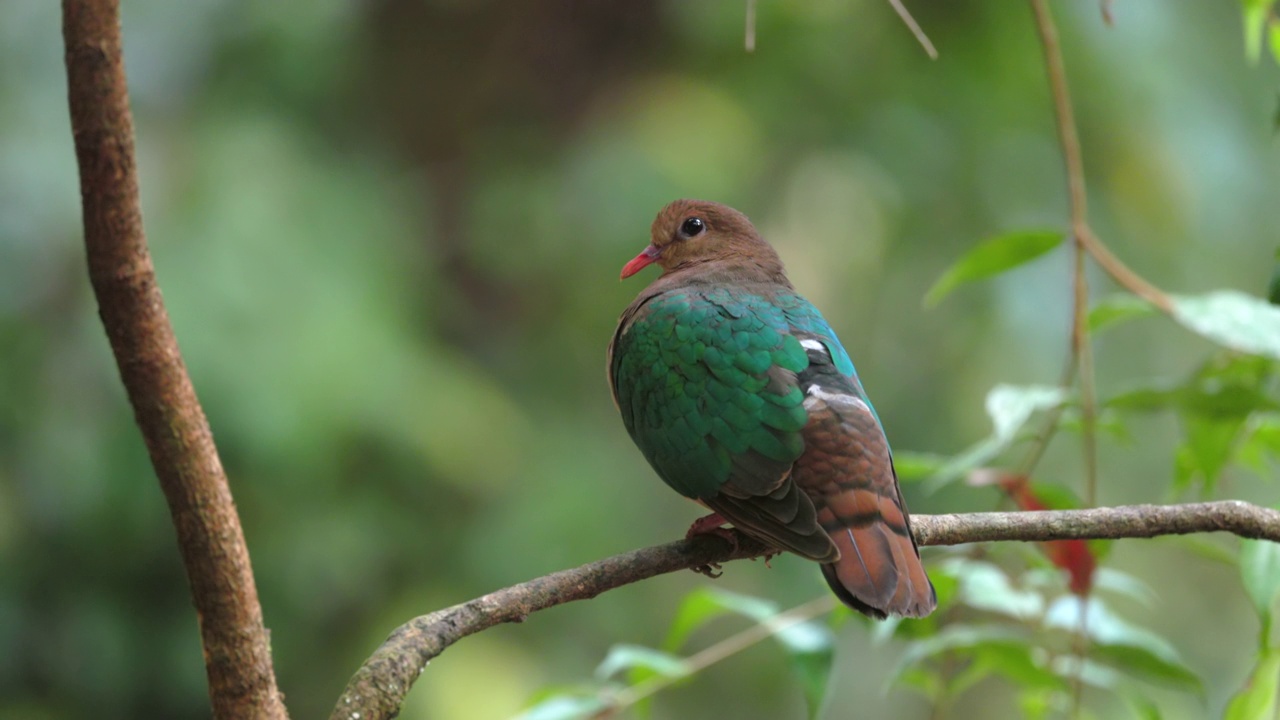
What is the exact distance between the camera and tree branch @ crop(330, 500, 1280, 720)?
133 cm

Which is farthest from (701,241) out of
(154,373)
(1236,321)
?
(154,373)

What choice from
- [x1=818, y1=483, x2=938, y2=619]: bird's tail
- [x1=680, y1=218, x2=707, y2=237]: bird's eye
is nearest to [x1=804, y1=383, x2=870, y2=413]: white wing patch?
[x1=818, y1=483, x2=938, y2=619]: bird's tail

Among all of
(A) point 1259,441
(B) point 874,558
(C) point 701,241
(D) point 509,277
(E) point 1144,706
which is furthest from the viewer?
(D) point 509,277

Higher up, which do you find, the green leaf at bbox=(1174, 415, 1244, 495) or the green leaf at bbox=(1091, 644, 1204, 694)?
the green leaf at bbox=(1174, 415, 1244, 495)

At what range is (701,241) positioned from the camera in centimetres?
313

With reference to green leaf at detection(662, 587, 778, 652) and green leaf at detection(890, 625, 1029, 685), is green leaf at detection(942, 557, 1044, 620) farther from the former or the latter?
green leaf at detection(662, 587, 778, 652)

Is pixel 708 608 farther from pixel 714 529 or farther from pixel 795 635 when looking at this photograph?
pixel 714 529

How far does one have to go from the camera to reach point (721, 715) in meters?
5.03

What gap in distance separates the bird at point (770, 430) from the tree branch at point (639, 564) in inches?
5.2

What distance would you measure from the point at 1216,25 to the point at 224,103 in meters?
4.23

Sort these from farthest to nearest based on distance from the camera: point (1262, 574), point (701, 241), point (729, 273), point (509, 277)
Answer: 1. point (509, 277)
2. point (701, 241)
3. point (729, 273)
4. point (1262, 574)

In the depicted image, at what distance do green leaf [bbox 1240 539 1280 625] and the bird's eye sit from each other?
64.5 inches

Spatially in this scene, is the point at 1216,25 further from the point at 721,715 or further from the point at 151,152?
the point at 151,152

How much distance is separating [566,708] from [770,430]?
0.70 metres
